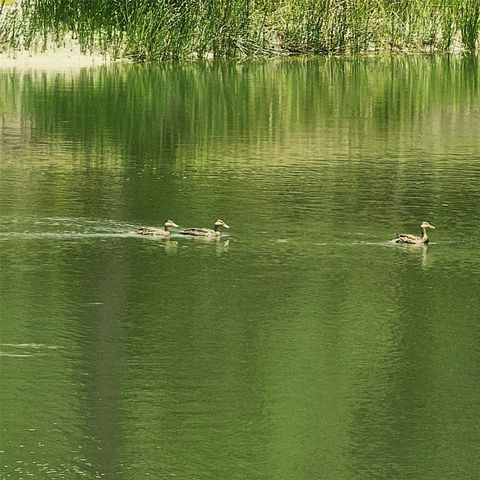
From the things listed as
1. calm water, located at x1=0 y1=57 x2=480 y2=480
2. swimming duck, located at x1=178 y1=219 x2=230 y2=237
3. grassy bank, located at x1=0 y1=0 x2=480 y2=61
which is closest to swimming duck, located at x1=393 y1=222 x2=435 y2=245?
calm water, located at x1=0 y1=57 x2=480 y2=480

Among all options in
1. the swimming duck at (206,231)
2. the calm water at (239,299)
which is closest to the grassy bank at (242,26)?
the calm water at (239,299)

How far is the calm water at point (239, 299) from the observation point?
9273 mm

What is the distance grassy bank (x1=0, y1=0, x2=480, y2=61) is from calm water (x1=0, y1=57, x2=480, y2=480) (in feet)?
24.3

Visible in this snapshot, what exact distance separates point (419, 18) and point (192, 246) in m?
20.2

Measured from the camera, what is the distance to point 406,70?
30422mm

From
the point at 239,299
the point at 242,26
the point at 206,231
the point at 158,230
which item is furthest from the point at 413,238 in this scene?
the point at 242,26

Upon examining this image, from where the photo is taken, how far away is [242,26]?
1262 inches

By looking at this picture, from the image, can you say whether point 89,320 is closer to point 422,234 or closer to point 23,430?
point 23,430

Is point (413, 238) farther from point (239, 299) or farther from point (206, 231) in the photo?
point (239, 299)

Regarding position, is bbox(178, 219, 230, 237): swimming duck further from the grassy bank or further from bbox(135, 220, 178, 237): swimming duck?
the grassy bank

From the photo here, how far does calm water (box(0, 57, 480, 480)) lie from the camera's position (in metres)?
9.27

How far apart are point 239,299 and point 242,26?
20.0 metres

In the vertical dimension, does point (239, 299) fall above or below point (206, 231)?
below

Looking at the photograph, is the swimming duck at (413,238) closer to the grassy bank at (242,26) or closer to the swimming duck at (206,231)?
the swimming duck at (206,231)
